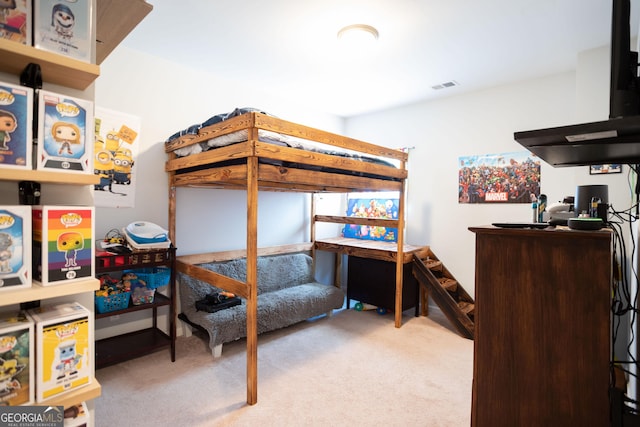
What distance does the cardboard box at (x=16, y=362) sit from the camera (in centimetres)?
76

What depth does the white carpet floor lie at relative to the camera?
1.86m

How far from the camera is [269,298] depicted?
3.05 meters

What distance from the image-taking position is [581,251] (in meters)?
1.13

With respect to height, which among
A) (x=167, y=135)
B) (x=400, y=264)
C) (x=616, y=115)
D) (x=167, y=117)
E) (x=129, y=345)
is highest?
(x=167, y=117)

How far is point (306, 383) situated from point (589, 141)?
2.11 m

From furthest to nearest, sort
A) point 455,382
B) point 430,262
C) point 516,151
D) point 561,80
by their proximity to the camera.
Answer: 1. point 430,262
2. point 516,151
3. point 561,80
4. point 455,382

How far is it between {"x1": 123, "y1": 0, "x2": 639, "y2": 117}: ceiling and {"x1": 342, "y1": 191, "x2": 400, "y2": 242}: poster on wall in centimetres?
145

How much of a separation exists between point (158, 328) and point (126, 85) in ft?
6.95

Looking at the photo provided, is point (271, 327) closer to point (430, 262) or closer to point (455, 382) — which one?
point (455, 382)

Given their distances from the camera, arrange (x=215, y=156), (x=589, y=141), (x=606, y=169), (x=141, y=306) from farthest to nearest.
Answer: (x=606, y=169)
(x=141, y=306)
(x=215, y=156)
(x=589, y=141)

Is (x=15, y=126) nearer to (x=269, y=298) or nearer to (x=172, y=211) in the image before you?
(x=172, y=211)

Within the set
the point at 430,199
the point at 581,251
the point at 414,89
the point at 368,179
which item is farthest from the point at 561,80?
the point at 581,251

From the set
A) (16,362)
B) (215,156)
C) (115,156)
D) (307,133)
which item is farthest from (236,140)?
(16,362)

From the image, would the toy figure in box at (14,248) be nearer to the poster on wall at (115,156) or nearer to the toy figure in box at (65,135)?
the toy figure in box at (65,135)
